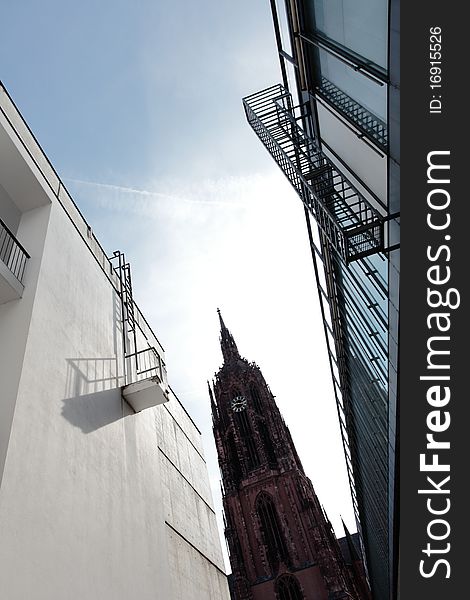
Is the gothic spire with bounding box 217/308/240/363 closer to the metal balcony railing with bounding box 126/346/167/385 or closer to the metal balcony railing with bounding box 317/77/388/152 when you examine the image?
the metal balcony railing with bounding box 126/346/167/385

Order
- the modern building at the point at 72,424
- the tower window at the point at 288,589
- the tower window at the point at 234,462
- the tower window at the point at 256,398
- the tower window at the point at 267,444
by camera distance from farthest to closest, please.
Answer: the tower window at the point at 256,398 < the tower window at the point at 267,444 < the tower window at the point at 234,462 < the tower window at the point at 288,589 < the modern building at the point at 72,424

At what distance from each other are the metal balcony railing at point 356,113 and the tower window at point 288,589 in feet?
170

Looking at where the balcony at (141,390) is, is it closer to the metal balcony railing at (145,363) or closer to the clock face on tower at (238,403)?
the metal balcony railing at (145,363)

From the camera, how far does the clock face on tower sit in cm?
6006

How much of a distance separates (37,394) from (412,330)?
5334mm

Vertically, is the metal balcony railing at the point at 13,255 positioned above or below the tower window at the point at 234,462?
below

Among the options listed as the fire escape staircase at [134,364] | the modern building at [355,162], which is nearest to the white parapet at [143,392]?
the fire escape staircase at [134,364]

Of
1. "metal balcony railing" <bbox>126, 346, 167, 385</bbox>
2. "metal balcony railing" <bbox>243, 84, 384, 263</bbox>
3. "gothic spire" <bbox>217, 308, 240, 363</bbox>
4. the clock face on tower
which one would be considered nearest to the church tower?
the clock face on tower

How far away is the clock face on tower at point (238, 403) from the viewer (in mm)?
60062

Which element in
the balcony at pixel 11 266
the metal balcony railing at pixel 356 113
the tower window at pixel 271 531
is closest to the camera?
the metal balcony railing at pixel 356 113

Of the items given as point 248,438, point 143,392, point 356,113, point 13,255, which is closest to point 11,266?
point 13,255

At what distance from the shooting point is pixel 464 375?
146 inches

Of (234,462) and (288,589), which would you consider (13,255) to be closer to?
(288,589)

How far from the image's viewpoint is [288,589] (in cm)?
4556
